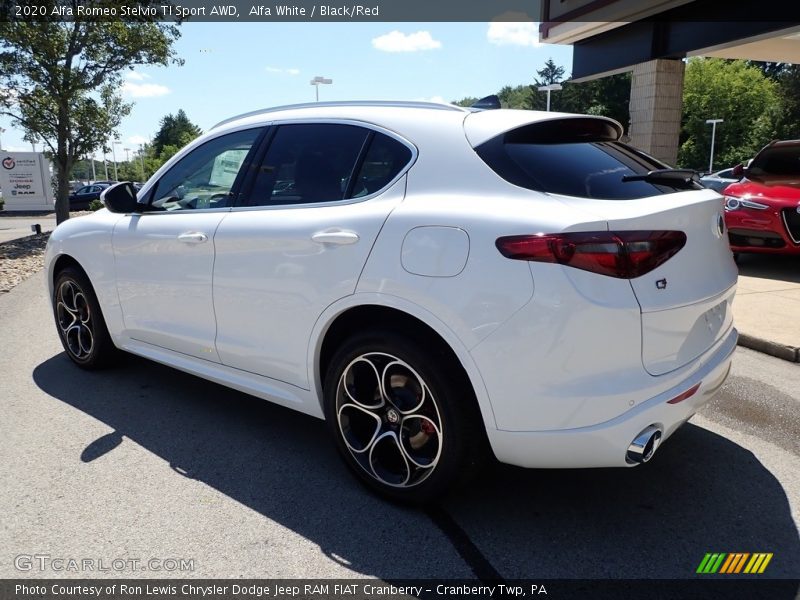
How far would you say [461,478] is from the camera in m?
2.63

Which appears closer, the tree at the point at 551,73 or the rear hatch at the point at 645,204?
the rear hatch at the point at 645,204

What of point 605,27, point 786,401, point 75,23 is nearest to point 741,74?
point 605,27

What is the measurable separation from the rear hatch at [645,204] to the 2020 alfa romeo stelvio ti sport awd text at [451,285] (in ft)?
0.03

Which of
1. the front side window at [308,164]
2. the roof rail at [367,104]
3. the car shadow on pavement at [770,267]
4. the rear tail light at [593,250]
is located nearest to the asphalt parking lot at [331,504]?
the rear tail light at [593,250]

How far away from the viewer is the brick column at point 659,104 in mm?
13094

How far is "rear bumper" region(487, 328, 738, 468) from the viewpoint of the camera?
2.30 metres

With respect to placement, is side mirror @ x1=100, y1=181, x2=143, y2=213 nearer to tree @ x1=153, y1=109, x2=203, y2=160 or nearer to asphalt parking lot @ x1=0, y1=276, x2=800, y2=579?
asphalt parking lot @ x1=0, y1=276, x2=800, y2=579

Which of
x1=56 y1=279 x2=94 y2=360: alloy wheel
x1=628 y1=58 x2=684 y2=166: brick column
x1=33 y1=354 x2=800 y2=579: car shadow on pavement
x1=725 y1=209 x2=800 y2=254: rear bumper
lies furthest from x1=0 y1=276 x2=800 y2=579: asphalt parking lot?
x1=628 y1=58 x2=684 y2=166: brick column

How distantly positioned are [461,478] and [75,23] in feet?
49.9

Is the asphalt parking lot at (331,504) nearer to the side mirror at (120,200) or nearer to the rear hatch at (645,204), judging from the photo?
the rear hatch at (645,204)

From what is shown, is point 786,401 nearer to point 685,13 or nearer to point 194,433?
point 194,433

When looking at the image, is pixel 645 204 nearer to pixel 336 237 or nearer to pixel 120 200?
pixel 336 237

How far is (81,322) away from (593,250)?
390cm

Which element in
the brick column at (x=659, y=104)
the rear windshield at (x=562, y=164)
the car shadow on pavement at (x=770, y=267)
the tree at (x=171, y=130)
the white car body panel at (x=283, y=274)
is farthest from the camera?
the tree at (x=171, y=130)
